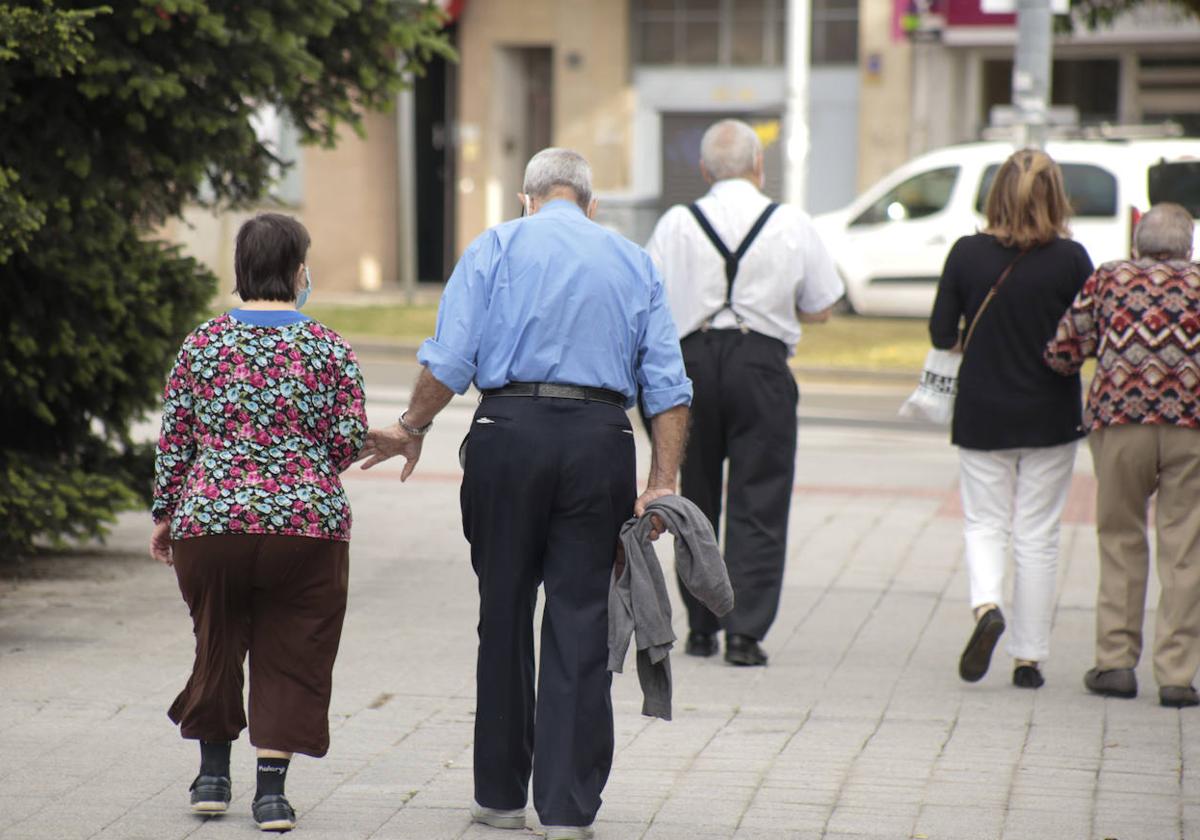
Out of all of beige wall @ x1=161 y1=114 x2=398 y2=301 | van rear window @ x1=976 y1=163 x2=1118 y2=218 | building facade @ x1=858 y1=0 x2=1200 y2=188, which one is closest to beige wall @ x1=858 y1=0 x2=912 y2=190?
building facade @ x1=858 y1=0 x2=1200 y2=188

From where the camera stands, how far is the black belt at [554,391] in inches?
189

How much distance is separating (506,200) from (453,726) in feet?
70.4

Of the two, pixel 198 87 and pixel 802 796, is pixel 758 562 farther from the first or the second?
pixel 198 87

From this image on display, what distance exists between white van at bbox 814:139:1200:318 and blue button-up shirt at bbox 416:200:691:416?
1450 centimetres

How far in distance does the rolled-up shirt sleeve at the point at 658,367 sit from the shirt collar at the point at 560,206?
24 centimetres

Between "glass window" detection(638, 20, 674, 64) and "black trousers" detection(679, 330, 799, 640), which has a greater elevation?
"glass window" detection(638, 20, 674, 64)

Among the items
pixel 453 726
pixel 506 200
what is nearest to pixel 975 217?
pixel 506 200

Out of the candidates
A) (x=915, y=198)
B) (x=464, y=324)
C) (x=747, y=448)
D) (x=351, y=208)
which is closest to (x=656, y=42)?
(x=351, y=208)

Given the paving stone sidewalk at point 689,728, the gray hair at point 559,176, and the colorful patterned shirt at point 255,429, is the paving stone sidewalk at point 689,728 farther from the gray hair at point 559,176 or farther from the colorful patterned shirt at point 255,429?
the gray hair at point 559,176

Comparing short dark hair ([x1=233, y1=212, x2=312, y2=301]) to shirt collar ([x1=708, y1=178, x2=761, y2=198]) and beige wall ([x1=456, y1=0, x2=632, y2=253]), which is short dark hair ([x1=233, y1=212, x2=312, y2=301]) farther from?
beige wall ([x1=456, y1=0, x2=632, y2=253])

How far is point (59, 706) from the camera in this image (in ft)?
20.0

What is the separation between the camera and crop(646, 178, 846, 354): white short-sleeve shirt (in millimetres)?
6973

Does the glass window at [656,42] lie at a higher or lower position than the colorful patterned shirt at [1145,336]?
higher

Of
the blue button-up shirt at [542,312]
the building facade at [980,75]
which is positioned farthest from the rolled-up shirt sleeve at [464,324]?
the building facade at [980,75]
